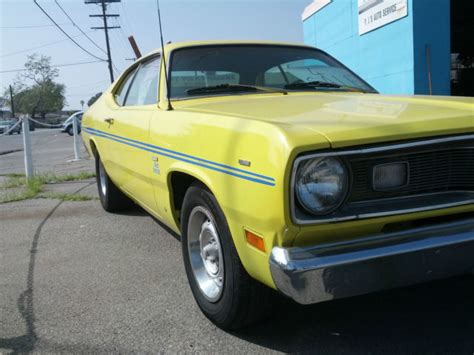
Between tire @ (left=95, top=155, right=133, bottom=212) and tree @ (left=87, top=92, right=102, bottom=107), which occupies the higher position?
tree @ (left=87, top=92, right=102, bottom=107)

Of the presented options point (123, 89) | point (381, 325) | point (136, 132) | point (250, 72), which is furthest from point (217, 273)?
point (123, 89)

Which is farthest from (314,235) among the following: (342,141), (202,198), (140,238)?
(140,238)

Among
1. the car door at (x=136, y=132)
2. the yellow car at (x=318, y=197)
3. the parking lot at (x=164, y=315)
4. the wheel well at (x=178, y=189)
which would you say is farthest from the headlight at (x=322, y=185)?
the car door at (x=136, y=132)

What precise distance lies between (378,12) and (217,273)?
9.44 m

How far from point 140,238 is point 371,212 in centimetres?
278

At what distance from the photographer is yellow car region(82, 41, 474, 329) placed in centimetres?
187

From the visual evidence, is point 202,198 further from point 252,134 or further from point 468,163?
point 468,163

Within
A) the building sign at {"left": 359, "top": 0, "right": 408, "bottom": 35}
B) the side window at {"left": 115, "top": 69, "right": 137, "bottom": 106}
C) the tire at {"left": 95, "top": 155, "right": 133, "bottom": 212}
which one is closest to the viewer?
the side window at {"left": 115, "top": 69, "right": 137, "bottom": 106}

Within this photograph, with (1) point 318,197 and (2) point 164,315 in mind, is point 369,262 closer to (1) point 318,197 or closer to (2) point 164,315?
(1) point 318,197

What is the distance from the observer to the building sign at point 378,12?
964cm

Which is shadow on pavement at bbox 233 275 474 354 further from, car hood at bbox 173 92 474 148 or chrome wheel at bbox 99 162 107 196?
chrome wheel at bbox 99 162 107 196

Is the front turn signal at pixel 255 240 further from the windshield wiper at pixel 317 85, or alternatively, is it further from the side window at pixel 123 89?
the side window at pixel 123 89

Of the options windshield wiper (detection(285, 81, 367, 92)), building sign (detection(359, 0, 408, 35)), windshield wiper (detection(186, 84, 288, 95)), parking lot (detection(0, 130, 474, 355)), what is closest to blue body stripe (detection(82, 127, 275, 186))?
windshield wiper (detection(186, 84, 288, 95))

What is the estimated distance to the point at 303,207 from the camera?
6.22 feet
